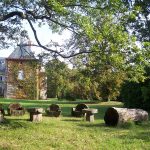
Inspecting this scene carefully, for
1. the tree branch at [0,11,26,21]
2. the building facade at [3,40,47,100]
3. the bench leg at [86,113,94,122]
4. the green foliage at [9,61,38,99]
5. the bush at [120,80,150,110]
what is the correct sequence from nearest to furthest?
1. the tree branch at [0,11,26,21]
2. the bench leg at [86,113,94,122]
3. the bush at [120,80,150,110]
4. the building facade at [3,40,47,100]
5. the green foliage at [9,61,38,99]

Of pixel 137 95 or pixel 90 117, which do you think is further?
pixel 137 95

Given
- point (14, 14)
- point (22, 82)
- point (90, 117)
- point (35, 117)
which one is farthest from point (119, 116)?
point (22, 82)

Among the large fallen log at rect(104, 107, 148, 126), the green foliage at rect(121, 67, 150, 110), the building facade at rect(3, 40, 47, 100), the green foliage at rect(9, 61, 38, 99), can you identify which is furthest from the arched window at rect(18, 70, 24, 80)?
the large fallen log at rect(104, 107, 148, 126)

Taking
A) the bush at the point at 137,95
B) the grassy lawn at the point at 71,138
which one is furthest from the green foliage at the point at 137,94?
the grassy lawn at the point at 71,138

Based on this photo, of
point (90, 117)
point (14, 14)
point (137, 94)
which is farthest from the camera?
point (137, 94)

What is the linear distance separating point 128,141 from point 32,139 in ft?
11.8

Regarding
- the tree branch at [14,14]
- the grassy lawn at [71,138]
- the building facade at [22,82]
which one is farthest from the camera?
the building facade at [22,82]

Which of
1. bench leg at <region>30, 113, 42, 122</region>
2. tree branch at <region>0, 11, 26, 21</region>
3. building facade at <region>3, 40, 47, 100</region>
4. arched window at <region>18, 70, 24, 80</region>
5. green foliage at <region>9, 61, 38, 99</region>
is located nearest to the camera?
tree branch at <region>0, 11, 26, 21</region>

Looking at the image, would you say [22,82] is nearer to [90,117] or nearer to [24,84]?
[24,84]

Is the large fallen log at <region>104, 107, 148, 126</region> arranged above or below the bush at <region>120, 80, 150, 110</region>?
below

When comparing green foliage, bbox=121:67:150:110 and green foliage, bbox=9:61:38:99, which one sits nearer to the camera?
green foliage, bbox=121:67:150:110

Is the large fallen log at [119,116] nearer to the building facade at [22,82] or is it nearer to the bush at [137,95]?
the bush at [137,95]

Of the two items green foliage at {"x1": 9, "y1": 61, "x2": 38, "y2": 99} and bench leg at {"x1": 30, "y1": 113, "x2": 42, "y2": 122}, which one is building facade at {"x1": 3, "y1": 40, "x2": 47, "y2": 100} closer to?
green foliage at {"x1": 9, "y1": 61, "x2": 38, "y2": 99}

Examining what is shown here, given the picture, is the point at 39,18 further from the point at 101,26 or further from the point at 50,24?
the point at 101,26
